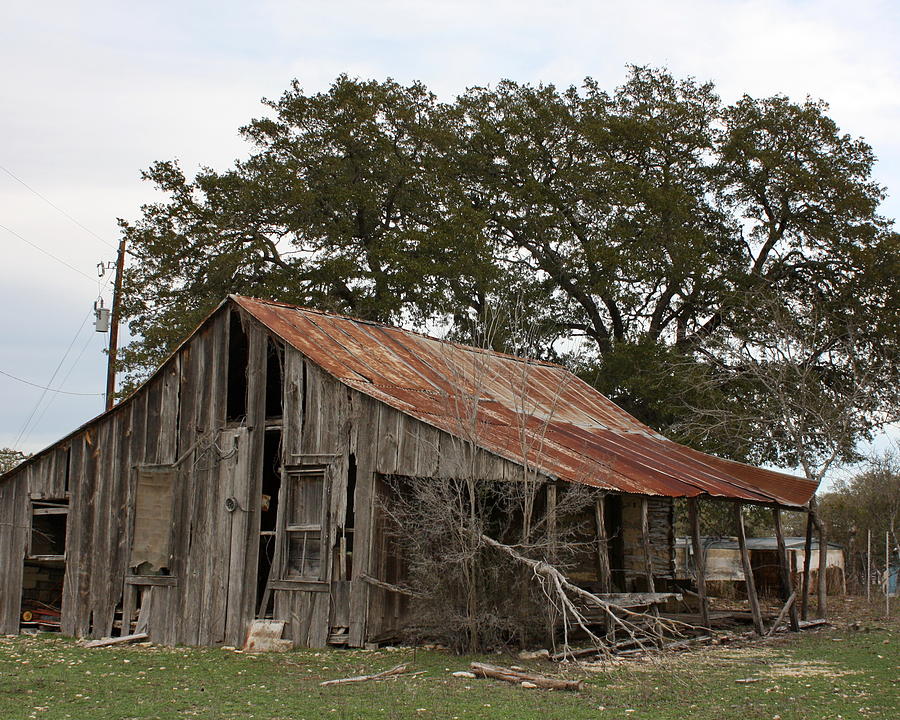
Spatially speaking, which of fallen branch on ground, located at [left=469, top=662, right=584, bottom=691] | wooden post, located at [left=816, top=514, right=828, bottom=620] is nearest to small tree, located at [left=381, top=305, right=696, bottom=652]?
fallen branch on ground, located at [left=469, top=662, right=584, bottom=691]

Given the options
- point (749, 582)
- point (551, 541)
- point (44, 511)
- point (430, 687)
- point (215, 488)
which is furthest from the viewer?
point (44, 511)

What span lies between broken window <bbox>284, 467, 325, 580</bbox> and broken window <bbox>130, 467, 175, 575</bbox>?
2.64 m

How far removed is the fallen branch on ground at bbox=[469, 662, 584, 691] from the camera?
433 inches

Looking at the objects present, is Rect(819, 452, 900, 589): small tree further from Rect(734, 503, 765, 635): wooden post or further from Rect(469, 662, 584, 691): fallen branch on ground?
Rect(469, 662, 584, 691): fallen branch on ground

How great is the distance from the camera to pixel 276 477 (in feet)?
55.1

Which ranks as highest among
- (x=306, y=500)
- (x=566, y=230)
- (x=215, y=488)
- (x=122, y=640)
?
(x=566, y=230)

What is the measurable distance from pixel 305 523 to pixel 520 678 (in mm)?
5293

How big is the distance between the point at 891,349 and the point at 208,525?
65.6 ft

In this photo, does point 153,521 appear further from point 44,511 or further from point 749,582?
point 749,582

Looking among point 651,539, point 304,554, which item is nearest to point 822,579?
point 651,539

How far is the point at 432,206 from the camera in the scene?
3231 centimetres

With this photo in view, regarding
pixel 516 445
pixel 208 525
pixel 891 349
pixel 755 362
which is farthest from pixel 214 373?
pixel 891 349

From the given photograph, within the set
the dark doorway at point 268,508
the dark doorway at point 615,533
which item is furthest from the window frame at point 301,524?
the dark doorway at point 615,533

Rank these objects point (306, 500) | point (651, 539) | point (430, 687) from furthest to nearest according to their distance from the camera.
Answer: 1. point (651, 539)
2. point (306, 500)
3. point (430, 687)
